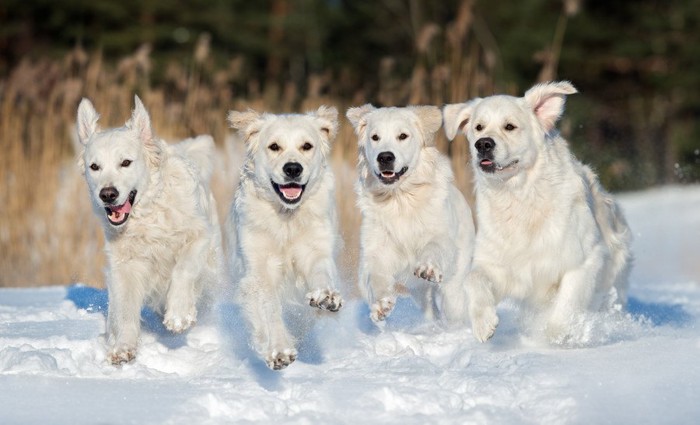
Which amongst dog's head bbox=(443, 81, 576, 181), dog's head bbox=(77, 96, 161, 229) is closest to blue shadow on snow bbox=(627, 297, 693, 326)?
dog's head bbox=(443, 81, 576, 181)

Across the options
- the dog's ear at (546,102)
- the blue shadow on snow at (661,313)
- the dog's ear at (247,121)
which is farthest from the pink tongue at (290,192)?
the blue shadow on snow at (661,313)

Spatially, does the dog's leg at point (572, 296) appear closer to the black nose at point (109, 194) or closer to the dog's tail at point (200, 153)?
the dog's tail at point (200, 153)

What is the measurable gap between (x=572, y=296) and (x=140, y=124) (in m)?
2.48

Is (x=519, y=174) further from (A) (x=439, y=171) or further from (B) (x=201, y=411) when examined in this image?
(B) (x=201, y=411)

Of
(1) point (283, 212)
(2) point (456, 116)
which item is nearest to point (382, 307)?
(1) point (283, 212)

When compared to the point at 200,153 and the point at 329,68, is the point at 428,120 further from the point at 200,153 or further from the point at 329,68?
the point at 329,68

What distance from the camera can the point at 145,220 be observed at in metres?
5.76

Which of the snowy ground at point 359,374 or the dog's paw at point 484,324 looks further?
the dog's paw at point 484,324

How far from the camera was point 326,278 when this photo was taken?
5.28 m

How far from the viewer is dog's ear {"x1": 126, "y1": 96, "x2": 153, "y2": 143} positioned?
229 inches

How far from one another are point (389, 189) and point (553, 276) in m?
1.06

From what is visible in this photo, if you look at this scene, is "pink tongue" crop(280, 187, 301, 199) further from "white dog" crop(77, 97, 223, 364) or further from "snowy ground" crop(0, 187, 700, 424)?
"snowy ground" crop(0, 187, 700, 424)

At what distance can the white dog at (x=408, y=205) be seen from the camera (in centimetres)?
595

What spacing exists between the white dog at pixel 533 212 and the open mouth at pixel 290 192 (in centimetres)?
94
